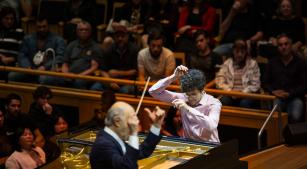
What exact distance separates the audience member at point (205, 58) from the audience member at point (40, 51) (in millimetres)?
1861

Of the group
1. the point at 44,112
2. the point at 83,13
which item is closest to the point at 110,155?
the point at 44,112

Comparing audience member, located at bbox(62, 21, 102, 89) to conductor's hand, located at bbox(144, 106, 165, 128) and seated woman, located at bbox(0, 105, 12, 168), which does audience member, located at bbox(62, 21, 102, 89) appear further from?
conductor's hand, located at bbox(144, 106, 165, 128)

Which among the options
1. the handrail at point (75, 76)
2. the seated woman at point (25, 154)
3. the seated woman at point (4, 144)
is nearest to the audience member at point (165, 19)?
the handrail at point (75, 76)

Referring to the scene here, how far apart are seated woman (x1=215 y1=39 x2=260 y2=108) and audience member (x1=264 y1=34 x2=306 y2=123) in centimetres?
14

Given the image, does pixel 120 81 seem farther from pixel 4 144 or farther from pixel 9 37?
pixel 9 37

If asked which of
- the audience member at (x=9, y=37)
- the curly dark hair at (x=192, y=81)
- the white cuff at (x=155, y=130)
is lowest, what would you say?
the white cuff at (x=155, y=130)

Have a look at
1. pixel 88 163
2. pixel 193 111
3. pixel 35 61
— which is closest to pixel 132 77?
pixel 35 61

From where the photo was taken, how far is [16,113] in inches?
312

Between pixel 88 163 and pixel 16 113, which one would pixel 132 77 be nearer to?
pixel 16 113

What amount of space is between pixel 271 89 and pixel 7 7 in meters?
3.75

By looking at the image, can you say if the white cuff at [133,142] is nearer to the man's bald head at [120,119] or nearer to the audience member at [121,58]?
the man's bald head at [120,119]

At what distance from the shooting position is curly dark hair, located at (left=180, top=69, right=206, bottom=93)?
542cm

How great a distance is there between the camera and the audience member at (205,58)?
8.41 metres

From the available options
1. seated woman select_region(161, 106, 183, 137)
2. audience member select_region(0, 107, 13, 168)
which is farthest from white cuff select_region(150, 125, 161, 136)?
seated woman select_region(161, 106, 183, 137)
